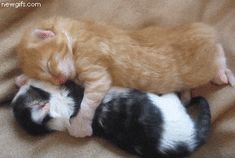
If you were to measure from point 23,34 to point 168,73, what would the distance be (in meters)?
0.63

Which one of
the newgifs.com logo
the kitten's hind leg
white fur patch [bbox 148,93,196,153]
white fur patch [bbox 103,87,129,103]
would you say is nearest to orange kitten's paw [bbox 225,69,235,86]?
the kitten's hind leg

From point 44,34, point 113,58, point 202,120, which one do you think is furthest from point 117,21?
point 202,120

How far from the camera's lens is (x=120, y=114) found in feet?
5.85

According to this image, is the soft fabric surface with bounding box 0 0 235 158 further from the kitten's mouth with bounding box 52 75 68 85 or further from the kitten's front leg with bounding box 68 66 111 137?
the kitten's mouth with bounding box 52 75 68 85

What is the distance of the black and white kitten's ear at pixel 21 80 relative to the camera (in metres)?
1.90

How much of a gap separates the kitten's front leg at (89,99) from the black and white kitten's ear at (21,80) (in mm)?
260

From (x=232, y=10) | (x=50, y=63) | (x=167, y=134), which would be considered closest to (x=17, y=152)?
(x=50, y=63)

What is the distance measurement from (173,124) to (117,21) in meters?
0.52

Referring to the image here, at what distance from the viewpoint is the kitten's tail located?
5.86 ft

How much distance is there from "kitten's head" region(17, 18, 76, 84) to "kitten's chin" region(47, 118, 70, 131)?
154 millimetres

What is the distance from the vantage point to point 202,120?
181 centimetres

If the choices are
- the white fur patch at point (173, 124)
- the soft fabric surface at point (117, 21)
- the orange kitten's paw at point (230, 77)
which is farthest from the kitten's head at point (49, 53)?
the orange kitten's paw at point (230, 77)

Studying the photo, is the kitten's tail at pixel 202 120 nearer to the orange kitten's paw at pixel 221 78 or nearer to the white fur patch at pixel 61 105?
the orange kitten's paw at pixel 221 78

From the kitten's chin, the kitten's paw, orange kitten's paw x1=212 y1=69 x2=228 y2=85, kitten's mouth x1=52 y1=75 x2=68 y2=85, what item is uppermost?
orange kitten's paw x1=212 y1=69 x2=228 y2=85
